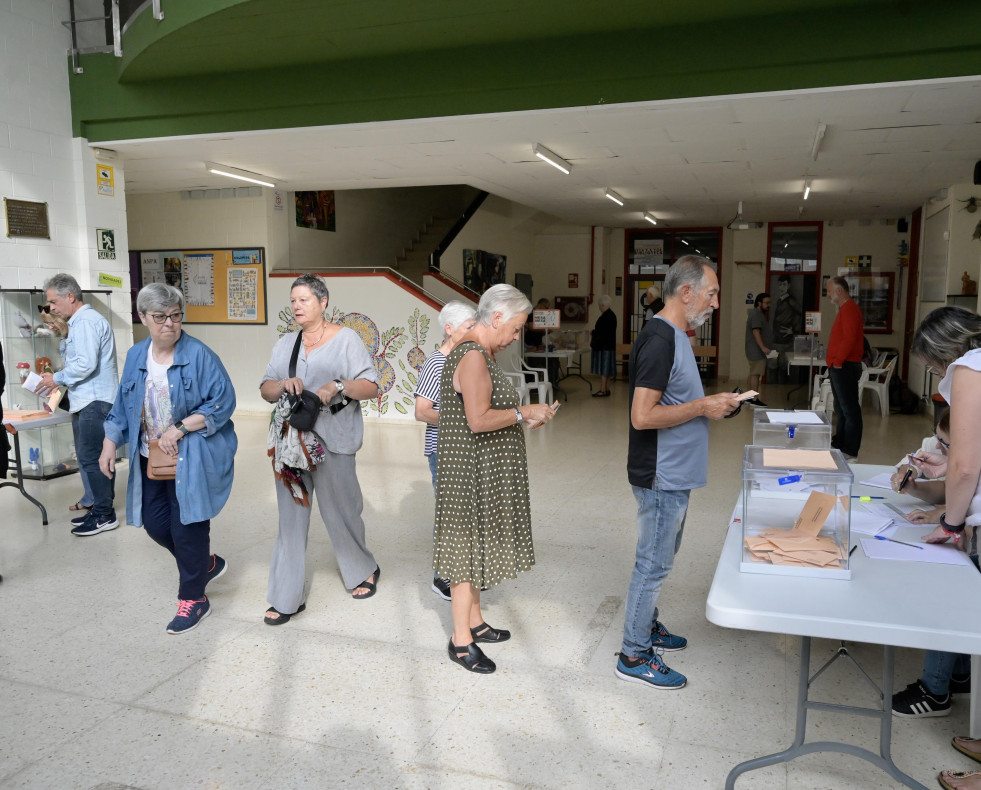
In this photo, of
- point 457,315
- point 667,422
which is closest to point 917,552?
point 667,422

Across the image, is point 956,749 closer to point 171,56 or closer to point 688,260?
point 688,260

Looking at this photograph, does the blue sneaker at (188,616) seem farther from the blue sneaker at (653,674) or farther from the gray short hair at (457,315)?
the blue sneaker at (653,674)

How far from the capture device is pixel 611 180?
895 cm

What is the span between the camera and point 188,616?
11.7 feet

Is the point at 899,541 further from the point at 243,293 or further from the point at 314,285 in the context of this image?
the point at 243,293

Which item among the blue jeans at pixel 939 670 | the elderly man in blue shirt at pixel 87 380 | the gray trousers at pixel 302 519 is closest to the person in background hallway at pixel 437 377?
the gray trousers at pixel 302 519

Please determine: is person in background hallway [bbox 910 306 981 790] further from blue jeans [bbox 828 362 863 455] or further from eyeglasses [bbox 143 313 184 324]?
blue jeans [bbox 828 362 863 455]

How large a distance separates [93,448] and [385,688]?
305 cm

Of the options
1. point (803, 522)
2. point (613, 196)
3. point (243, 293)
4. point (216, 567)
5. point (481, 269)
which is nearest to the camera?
point (803, 522)

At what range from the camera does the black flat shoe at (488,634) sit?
11.0 ft

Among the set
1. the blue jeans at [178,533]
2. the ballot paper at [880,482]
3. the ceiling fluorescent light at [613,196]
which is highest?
the ceiling fluorescent light at [613,196]

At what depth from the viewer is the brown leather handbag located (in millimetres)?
3381

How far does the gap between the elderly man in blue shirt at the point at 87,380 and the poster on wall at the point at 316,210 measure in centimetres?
557

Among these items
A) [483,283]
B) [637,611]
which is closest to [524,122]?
[637,611]
